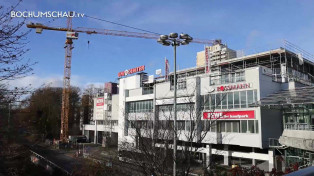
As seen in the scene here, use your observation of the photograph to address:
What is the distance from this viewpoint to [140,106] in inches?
1975

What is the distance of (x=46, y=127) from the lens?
245ft

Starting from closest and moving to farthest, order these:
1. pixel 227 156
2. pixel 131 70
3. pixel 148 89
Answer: pixel 227 156, pixel 148 89, pixel 131 70

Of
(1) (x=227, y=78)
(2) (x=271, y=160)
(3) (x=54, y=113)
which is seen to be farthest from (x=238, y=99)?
(3) (x=54, y=113)

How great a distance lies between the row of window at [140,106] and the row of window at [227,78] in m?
14.1

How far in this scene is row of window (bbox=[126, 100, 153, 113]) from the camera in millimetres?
47706

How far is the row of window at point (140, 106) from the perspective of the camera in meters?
47.7

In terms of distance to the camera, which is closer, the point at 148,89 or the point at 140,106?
the point at 148,89

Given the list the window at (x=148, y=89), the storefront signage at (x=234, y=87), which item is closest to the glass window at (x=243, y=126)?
the storefront signage at (x=234, y=87)

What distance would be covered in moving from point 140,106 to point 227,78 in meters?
20.9

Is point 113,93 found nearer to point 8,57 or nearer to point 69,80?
point 69,80

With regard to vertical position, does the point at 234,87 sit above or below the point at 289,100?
above

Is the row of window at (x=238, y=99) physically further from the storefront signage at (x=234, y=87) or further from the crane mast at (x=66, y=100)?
the crane mast at (x=66, y=100)

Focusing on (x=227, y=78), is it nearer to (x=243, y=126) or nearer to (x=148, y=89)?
(x=243, y=126)

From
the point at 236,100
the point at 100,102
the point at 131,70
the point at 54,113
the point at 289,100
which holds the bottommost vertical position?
the point at 54,113
